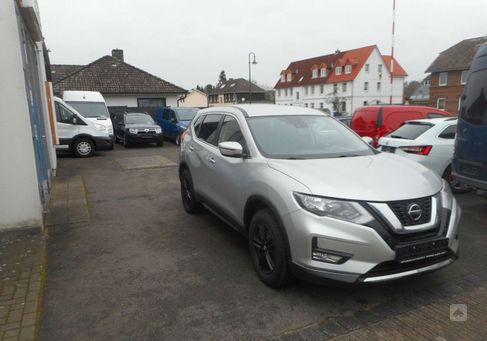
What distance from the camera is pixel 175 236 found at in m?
5.15

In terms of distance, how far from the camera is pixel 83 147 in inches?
529

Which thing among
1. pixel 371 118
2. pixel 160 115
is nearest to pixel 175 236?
pixel 371 118

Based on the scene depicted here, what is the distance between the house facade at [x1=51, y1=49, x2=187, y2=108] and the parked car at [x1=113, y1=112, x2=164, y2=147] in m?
7.68

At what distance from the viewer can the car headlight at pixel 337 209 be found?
301 cm

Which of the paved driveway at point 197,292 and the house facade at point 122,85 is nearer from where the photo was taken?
the paved driveway at point 197,292

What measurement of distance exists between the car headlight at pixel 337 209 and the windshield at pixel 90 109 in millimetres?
14057

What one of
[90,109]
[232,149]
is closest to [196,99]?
[90,109]

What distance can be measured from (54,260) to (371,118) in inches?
331

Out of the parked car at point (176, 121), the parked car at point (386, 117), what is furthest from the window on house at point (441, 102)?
the parked car at point (386, 117)

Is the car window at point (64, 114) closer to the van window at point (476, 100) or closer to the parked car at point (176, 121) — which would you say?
the parked car at point (176, 121)

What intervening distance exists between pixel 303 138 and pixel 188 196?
247cm

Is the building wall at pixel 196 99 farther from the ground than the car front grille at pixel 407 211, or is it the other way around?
the building wall at pixel 196 99

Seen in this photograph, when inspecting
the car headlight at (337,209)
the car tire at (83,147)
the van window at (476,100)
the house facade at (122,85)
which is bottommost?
the car tire at (83,147)

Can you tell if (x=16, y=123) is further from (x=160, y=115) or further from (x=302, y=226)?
(x=160, y=115)
